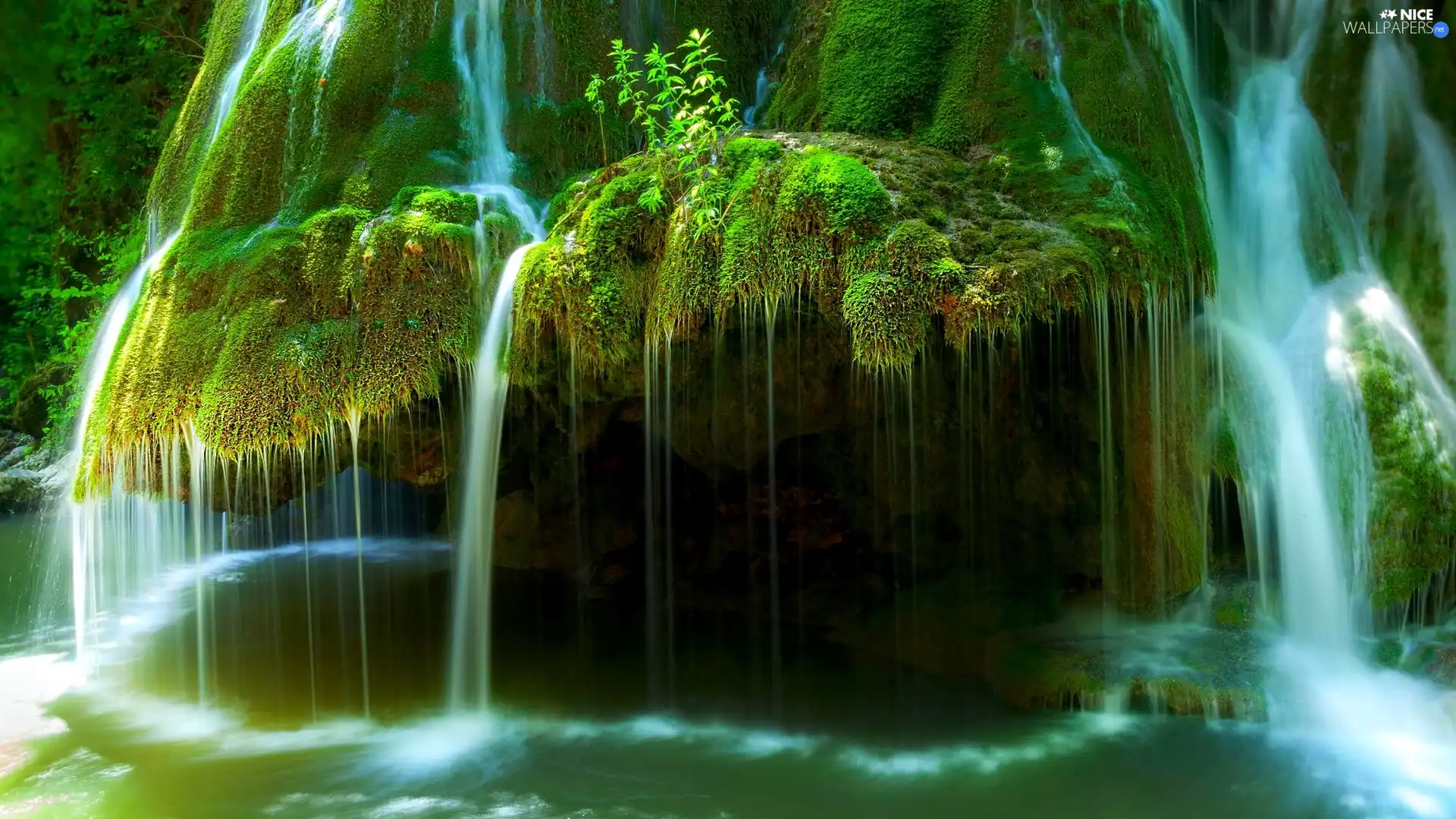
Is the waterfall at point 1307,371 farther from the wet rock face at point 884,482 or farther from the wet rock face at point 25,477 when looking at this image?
the wet rock face at point 25,477

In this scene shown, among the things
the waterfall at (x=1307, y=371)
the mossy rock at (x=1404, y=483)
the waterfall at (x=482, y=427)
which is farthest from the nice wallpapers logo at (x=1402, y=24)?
the waterfall at (x=482, y=427)

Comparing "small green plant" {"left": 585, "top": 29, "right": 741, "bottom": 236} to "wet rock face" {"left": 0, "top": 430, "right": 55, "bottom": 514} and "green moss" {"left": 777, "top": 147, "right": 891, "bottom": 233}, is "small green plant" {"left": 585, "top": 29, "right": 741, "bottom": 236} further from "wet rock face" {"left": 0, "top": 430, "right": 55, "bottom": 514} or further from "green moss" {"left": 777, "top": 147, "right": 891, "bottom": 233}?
"wet rock face" {"left": 0, "top": 430, "right": 55, "bottom": 514}

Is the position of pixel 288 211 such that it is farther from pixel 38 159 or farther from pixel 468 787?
pixel 38 159

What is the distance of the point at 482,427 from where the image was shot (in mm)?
6117

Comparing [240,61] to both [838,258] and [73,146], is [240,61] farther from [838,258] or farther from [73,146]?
[73,146]

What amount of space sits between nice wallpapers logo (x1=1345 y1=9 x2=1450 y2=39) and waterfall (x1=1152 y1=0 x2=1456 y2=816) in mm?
230

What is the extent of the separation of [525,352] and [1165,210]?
161 inches

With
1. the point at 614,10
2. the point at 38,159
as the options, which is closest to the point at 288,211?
the point at 614,10

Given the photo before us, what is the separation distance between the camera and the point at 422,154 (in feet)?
24.4

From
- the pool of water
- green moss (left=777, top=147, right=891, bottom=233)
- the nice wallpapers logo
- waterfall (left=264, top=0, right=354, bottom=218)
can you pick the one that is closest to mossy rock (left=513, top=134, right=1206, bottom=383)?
green moss (left=777, top=147, right=891, bottom=233)

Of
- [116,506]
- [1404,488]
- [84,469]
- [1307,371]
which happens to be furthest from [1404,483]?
[84,469]

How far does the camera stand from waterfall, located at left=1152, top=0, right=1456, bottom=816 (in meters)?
5.68

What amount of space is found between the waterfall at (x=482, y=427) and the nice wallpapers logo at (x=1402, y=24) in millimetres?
7059

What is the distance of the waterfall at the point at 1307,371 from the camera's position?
568 centimetres
